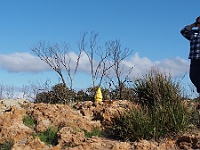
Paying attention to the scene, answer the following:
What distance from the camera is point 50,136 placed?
8062 millimetres

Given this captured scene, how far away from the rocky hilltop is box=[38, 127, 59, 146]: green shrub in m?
0.13

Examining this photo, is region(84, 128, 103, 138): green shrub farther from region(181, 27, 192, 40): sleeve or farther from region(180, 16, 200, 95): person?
region(181, 27, 192, 40): sleeve

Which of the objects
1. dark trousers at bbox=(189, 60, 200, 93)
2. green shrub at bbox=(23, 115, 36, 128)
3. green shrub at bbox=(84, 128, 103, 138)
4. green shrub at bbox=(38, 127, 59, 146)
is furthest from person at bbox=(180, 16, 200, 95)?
green shrub at bbox=(23, 115, 36, 128)

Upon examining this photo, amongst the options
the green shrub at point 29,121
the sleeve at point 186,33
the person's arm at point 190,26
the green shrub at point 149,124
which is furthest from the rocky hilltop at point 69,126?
the person's arm at point 190,26

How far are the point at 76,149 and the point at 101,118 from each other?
170 cm

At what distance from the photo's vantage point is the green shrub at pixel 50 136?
312 inches

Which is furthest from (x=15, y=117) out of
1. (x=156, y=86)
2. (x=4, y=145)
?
(x=156, y=86)

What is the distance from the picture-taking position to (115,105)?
9.73 metres

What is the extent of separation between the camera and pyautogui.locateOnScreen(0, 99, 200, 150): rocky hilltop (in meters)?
7.55

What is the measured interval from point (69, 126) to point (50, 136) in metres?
0.51

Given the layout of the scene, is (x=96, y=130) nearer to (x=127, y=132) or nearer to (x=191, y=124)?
(x=127, y=132)

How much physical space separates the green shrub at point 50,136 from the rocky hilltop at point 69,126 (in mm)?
131

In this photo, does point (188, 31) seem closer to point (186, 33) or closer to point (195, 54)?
point (186, 33)

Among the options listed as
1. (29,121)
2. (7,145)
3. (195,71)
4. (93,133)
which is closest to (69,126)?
(93,133)
